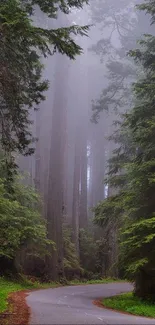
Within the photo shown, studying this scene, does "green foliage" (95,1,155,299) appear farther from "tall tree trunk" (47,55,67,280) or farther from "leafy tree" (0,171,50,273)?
"tall tree trunk" (47,55,67,280)

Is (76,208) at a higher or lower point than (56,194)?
higher

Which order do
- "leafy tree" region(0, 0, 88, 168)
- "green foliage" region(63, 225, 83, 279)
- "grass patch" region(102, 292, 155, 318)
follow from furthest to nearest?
"green foliage" region(63, 225, 83, 279), "grass patch" region(102, 292, 155, 318), "leafy tree" region(0, 0, 88, 168)

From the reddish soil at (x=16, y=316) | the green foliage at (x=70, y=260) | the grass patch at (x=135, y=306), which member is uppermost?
the green foliage at (x=70, y=260)

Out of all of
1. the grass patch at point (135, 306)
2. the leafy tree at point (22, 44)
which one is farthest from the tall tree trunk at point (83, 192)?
the leafy tree at point (22, 44)

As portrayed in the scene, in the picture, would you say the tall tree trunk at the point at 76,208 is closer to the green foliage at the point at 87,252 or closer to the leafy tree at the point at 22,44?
the green foliage at the point at 87,252

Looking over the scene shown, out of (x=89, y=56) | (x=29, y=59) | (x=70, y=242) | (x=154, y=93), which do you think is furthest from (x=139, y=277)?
(x=89, y=56)

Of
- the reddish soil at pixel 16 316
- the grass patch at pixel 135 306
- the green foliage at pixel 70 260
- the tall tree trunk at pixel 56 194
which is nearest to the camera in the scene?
the reddish soil at pixel 16 316

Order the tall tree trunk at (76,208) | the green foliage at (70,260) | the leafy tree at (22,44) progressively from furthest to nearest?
1. the tall tree trunk at (76,208)
2. the green foliage at (70,260)
3. the leafy tree at (22,44)

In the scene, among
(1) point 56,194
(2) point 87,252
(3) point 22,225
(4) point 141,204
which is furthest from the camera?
(2) point 87,252

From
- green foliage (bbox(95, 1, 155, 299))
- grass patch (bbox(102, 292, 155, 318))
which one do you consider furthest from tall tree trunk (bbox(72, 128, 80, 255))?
grass patch (bbox(102, 292, 155, 318))

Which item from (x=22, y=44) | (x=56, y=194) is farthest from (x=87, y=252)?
(x=22, y=44)

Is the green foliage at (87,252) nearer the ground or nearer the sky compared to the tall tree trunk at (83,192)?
nearer the ground

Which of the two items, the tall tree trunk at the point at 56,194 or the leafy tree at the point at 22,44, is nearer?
the leafy tree at the point at 22,44

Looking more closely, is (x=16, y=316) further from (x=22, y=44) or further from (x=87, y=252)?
(x=87, y=252)
